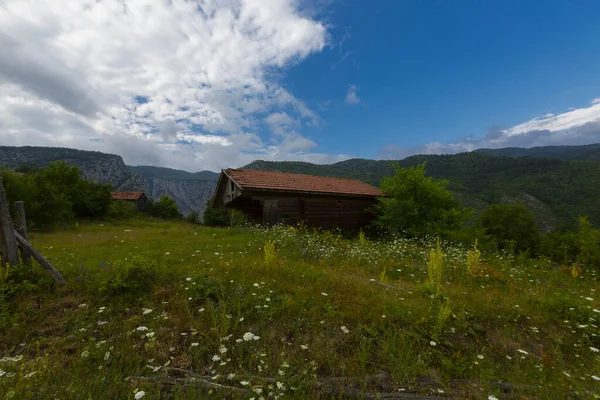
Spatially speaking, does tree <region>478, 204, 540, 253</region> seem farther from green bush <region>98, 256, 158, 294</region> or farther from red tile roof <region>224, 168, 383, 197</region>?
green bush <region>98, 256, 158, 294</region>

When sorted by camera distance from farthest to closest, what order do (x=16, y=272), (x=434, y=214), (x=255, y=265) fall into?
1. (x=434, y=214)
2. (x=255, y=265)
3. (x=16, y=272)

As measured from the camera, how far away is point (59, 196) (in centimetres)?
2125

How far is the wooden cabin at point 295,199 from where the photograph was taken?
49.4 feet

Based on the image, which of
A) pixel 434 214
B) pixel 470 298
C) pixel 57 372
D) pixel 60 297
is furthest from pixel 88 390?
pixel 434 214

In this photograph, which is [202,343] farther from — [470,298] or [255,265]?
[470,298]

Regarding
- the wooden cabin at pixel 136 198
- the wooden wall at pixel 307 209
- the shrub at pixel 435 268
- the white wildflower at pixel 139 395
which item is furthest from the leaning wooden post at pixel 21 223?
the wooden cabin at pixel 136 198

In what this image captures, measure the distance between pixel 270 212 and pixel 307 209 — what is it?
275 cm

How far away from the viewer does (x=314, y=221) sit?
16.6 meters

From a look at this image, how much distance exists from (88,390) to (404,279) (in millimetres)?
6583

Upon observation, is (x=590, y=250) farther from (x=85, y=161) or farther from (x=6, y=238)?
(x=85, y=161)

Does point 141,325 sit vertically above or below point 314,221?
above

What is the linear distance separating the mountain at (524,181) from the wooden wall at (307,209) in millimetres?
29664

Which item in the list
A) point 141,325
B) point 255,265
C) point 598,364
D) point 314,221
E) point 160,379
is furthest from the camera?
point 314,221

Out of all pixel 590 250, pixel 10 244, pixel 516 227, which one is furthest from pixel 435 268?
pixel 516 227
